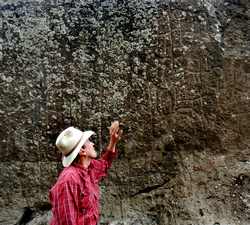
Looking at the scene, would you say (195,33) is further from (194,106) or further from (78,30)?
(78,30)

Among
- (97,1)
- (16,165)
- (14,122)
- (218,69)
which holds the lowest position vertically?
(16,165)

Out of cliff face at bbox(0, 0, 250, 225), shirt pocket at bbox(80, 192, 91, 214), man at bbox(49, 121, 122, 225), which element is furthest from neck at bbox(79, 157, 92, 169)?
cliff face at bbox(0, 0, 250, 225)

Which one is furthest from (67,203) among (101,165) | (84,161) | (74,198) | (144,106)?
(144,106)

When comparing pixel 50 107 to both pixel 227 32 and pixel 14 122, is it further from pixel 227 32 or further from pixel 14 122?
pixel 227 32

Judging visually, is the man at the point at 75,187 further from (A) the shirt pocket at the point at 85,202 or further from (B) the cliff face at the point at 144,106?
(B) the cliff face at the point at 144,106

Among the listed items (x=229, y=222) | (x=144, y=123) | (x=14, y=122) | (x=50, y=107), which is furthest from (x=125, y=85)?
(x=229, y=222)

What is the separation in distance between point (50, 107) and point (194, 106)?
0.88m

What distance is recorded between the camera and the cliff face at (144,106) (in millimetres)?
3609

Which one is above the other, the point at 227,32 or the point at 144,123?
the point at 227,32

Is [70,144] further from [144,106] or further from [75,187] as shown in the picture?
[144,106]

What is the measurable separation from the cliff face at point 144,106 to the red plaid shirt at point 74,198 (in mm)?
855

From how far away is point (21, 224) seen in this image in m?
3.72

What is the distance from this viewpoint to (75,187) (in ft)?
8.84

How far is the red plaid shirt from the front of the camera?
266 cm
